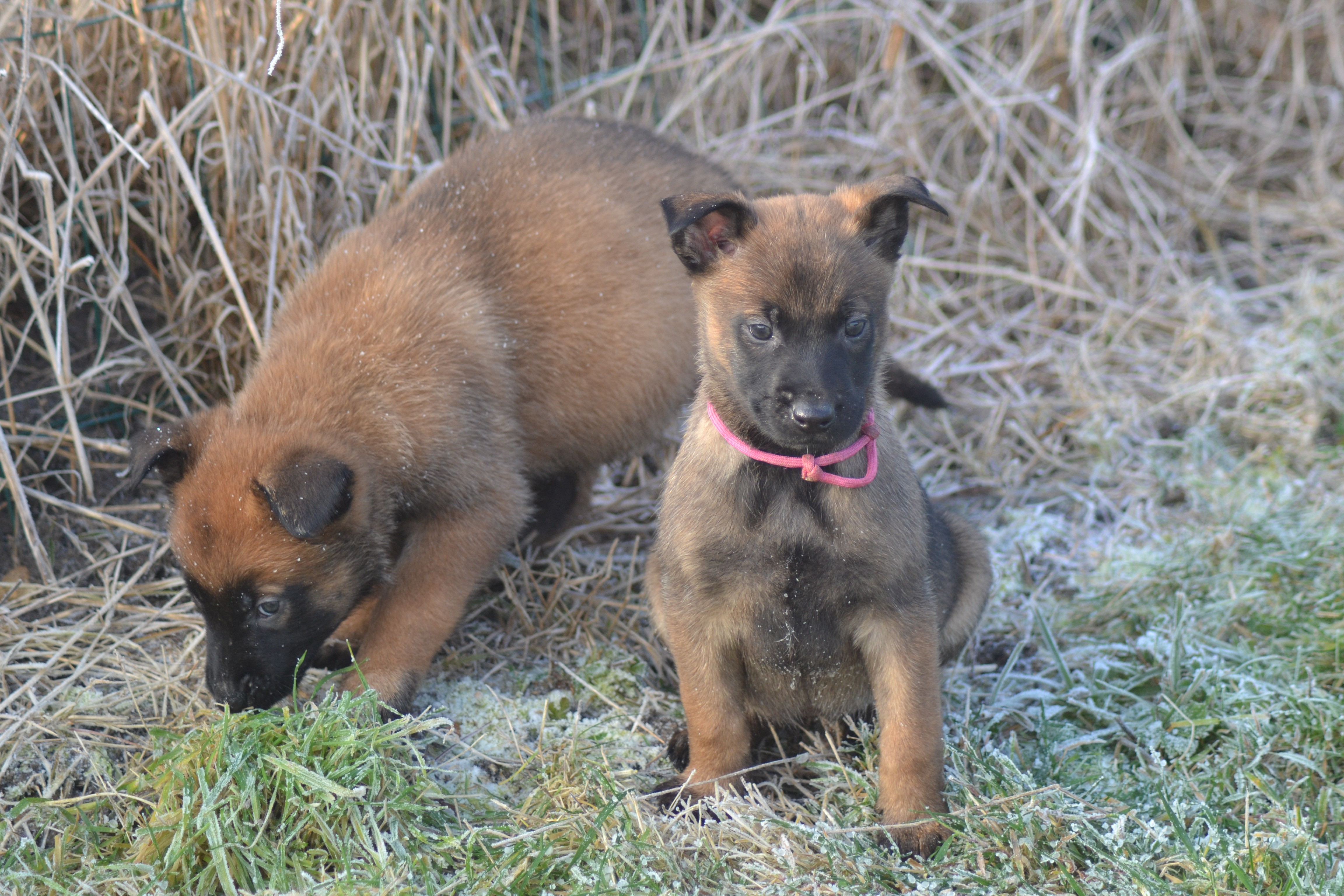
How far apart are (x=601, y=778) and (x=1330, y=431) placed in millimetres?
3410

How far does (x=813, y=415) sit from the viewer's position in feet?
8.54

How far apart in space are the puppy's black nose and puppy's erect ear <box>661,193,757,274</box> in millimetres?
494

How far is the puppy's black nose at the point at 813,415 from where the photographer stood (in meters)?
2.61

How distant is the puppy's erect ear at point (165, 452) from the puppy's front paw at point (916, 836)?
6.85ft

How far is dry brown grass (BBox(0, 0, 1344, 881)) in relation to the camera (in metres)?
3.95

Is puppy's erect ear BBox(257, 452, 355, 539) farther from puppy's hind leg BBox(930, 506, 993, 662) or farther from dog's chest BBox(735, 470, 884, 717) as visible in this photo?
puppy's hind leg BBox(930, 506, 993, 662)

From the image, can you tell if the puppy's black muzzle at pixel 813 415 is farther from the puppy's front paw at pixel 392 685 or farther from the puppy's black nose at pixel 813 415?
the puppy's front paw at pixel 392 685

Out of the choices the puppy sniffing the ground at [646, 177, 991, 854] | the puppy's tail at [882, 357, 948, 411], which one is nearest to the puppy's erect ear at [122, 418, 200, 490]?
the puppy sniffing the ground at [646, 177, 991, 854]

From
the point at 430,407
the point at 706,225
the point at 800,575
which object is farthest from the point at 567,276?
the point at 800,575

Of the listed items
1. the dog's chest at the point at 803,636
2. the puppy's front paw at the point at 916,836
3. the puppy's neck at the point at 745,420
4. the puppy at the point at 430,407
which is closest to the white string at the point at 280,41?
the puppy at the point at 430,407

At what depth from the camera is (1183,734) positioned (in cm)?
328

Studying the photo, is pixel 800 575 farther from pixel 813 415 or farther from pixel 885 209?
pixel 885 209

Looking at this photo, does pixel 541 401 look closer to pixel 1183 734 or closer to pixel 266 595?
pixel 266 595

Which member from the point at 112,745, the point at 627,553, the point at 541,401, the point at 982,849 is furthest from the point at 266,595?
the point at 982,849
